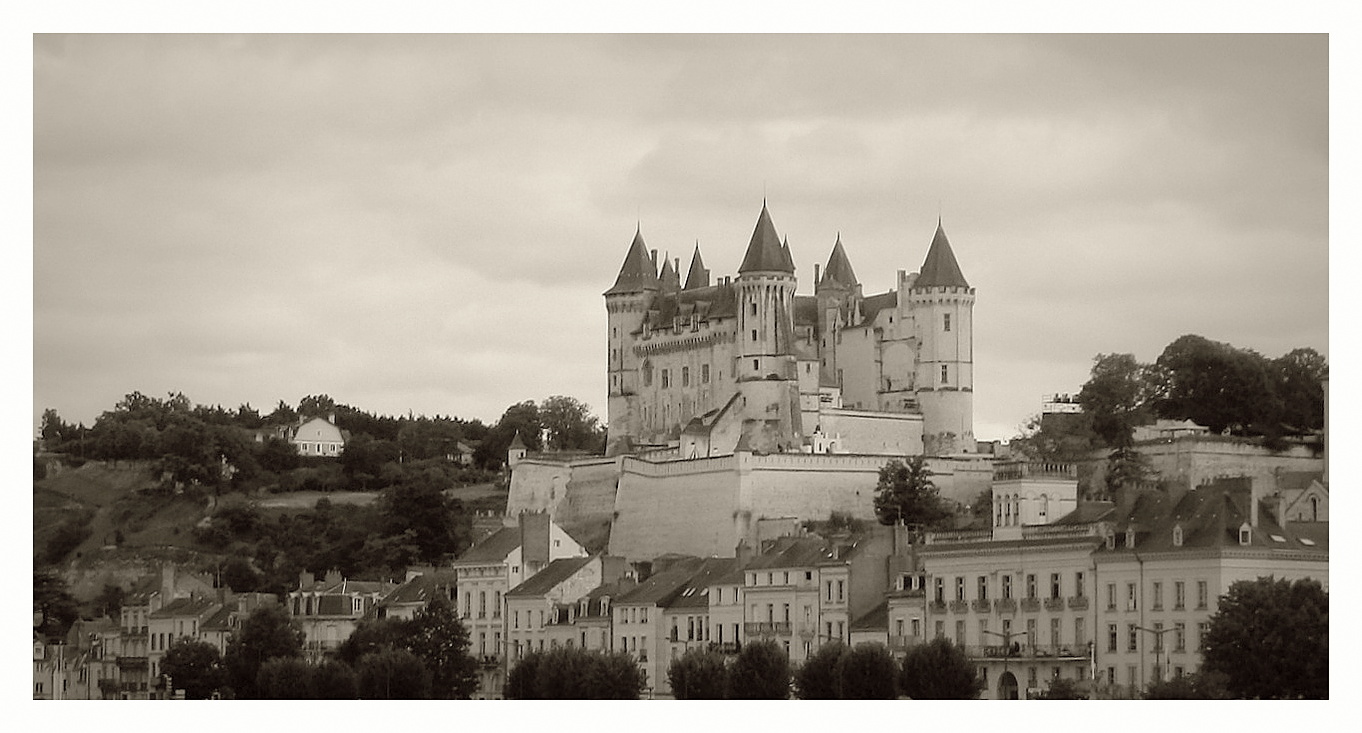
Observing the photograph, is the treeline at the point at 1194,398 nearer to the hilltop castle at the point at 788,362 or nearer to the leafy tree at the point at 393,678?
the hilltop castle at the point at 788,362

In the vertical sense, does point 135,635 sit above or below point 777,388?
below

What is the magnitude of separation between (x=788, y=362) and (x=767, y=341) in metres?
0.95

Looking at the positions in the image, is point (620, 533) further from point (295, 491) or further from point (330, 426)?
point (330, 426)

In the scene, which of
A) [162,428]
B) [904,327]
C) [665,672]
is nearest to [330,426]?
[162,428]

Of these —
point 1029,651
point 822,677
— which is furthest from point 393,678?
point 1029,651

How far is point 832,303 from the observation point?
103500 millimetres

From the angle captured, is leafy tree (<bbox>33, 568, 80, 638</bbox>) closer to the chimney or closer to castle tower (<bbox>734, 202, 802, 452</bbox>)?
the chimney

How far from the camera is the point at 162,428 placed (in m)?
121

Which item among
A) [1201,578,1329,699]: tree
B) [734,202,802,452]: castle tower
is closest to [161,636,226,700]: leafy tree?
[1201,578,1329,699]: tree

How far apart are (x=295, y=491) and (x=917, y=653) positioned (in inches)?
2360

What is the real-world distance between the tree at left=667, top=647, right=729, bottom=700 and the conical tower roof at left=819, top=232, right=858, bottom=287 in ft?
139

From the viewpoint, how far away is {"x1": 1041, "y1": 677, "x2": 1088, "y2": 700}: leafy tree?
56.2 meters

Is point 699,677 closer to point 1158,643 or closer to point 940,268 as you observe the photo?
point 1158,643

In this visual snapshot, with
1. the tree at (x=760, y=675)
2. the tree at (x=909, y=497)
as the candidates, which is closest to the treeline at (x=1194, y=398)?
the tree at (x=909, y=497)
